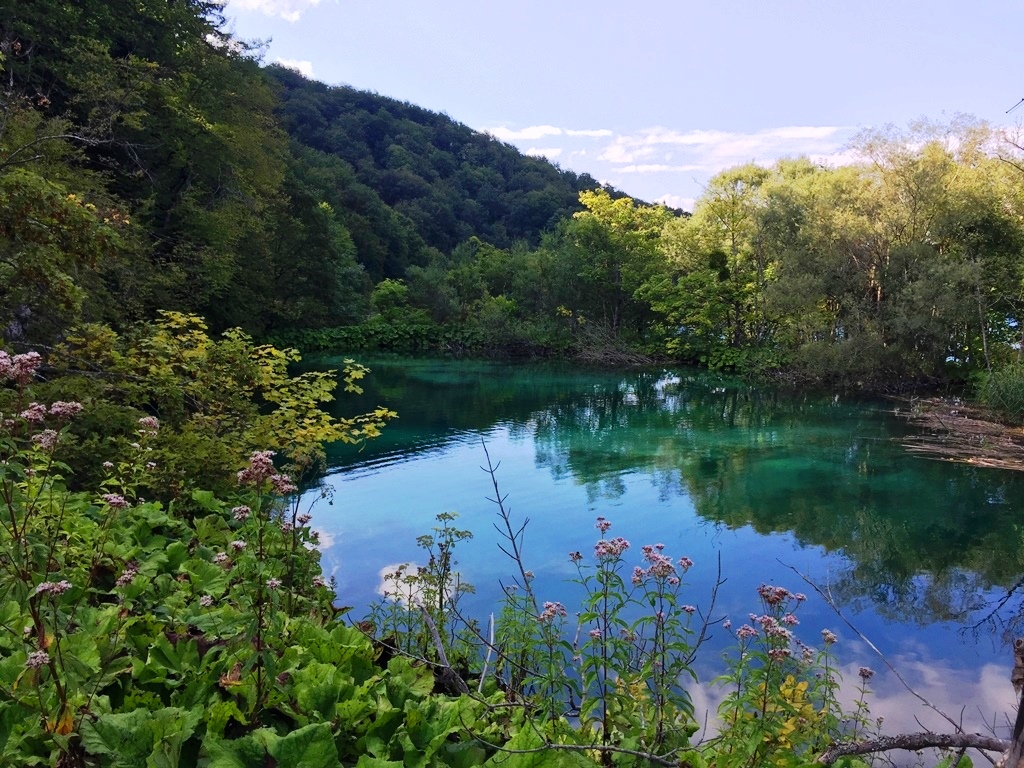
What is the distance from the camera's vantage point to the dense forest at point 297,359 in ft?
7.63

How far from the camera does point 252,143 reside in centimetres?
2011

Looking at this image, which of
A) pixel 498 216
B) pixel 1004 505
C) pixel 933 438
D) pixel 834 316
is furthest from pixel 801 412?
pixel 498 216

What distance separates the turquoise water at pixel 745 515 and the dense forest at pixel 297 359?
1.64ft

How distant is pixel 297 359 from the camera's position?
7273mm

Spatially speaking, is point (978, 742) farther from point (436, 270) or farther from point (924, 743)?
point (436, 270)

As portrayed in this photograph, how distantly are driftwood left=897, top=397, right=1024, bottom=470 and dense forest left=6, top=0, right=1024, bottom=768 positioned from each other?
1010 mm

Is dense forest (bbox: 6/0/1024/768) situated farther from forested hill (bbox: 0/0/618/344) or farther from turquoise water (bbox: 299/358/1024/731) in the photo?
turquoise water (bbox: 299/358/1024/731)

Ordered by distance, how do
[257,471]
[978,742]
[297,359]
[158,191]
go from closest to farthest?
[978,742] → [257,471] → [297,359] → [158,191]

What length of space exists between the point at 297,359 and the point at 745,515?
5.85 m

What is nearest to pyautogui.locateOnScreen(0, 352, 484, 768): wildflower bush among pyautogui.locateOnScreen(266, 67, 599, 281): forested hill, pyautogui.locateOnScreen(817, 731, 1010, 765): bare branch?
pyautogui.locateOnScreen(817, 731, 1010, 765): bare branch

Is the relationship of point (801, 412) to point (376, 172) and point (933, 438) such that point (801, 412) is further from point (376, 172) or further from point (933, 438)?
point (376, 172)

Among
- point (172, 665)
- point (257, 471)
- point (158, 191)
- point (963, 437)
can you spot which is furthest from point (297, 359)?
point (158, 191)

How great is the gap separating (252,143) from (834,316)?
18462mm

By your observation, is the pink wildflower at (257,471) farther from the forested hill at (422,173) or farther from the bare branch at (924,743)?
the forested hill at (422,173)
